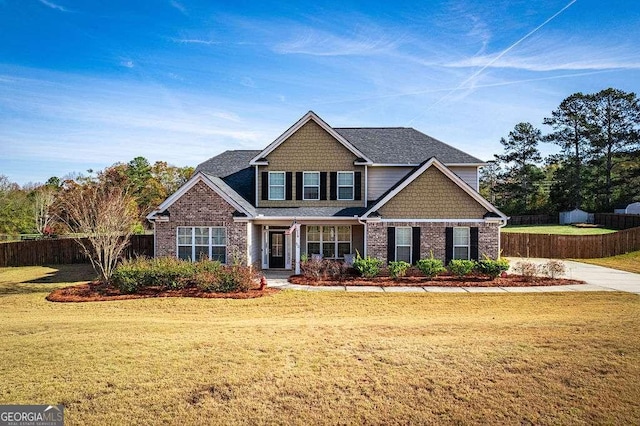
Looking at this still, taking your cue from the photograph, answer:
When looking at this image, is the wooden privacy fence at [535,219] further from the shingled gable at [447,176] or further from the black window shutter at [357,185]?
the black window shutter at [357,185]

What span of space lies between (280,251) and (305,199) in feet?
10.8

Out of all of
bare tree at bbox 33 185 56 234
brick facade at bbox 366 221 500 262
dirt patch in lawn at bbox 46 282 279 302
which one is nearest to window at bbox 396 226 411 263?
brick facade at bbox 366 221 500 262

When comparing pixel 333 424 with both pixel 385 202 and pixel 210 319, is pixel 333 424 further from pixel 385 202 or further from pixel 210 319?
pixel 385 202

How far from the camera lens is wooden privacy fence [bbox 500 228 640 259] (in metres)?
28.8

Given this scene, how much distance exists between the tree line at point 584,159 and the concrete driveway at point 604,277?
29616 millimetres

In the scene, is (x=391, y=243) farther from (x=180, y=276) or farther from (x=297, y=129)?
(x=180, y=276)

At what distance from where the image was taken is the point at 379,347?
27.7 ft

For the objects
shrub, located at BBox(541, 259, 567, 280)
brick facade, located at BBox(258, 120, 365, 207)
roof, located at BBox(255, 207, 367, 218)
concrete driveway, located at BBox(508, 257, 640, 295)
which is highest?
brick facade, located at BBox(258, 120, 365, 207)

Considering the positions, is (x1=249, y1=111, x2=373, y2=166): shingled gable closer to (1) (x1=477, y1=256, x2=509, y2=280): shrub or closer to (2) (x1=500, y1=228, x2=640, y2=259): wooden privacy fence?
(1) (x1=477, y1=256, x2=509, y2=280): shrub

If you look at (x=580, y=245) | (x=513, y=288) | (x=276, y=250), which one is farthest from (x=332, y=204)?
(x=580, y=245)

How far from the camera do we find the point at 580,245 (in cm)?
2883

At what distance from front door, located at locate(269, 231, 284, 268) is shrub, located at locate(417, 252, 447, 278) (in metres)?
7.83

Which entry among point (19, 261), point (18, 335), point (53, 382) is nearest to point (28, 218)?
point (19, 261)

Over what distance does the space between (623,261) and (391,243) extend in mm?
18728
